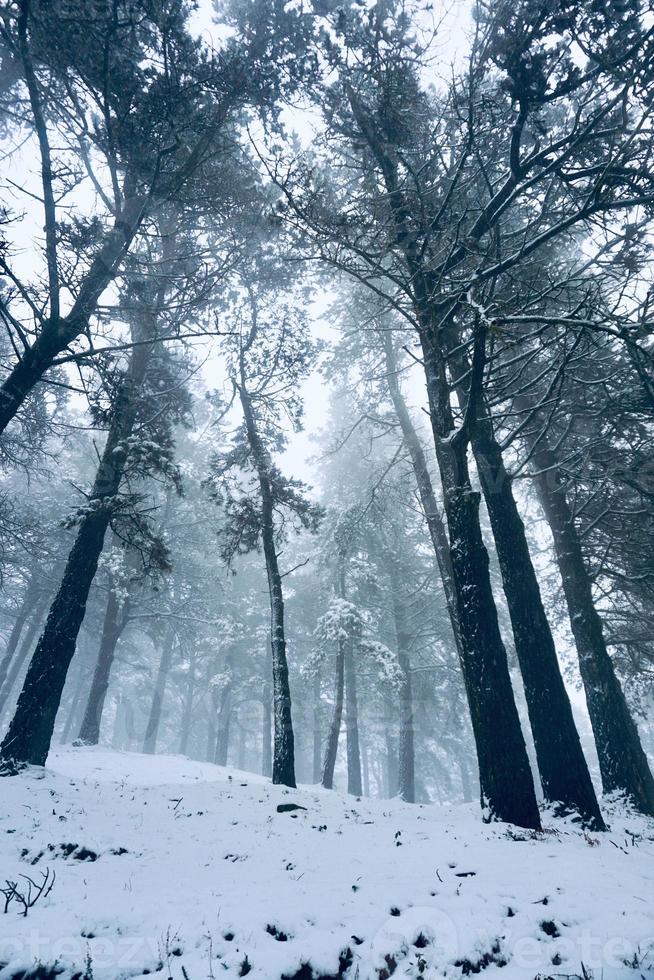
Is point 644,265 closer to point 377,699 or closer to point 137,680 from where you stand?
point 377,699

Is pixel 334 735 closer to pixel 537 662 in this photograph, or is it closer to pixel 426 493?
pixel 426 493

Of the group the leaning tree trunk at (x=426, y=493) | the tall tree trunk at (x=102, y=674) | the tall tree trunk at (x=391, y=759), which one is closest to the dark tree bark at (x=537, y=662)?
the leaning tree trunk at (x=426, y=493)

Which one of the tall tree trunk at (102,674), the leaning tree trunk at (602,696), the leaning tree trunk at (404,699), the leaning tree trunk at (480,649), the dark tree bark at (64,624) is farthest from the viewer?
the leaning tree trunk at (404,699)

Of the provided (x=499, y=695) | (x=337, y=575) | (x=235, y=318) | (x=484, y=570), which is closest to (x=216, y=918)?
(x=499, y=695)

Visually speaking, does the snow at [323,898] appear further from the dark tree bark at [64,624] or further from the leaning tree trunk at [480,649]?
the dark tree bark at [64,624]

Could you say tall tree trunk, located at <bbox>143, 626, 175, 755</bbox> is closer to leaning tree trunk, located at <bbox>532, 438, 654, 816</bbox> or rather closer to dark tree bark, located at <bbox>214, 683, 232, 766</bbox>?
dark tree bark, located at <bbox>214, 683, 232, 766</bbox>

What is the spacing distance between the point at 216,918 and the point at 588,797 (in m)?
4.73

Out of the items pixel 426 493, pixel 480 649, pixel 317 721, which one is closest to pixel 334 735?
pixel 426 493

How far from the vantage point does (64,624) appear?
813cm

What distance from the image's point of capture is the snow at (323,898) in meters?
2.55

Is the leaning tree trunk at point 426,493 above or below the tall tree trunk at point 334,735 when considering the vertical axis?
above

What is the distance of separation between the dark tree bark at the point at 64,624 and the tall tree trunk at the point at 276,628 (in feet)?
11.7

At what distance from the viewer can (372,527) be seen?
19.0 m

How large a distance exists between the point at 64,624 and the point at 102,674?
11403 mm
